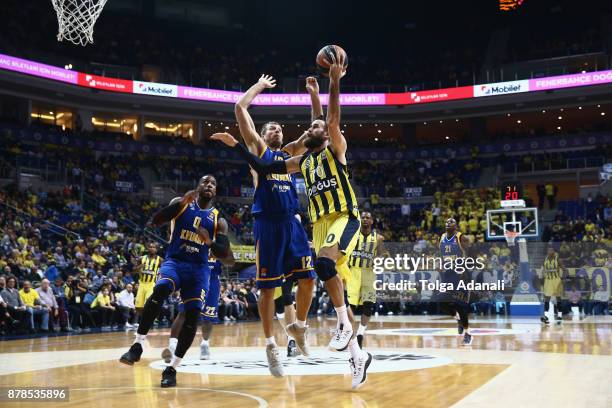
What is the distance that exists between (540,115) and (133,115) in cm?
2330

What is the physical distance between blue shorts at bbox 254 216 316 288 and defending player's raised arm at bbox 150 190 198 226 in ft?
2.30

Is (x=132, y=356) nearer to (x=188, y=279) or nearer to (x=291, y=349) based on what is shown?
(x=188, y=279)

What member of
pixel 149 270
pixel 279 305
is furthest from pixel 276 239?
pixel 149 270

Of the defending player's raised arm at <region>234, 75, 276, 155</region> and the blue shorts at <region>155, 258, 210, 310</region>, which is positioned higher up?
the defending player's raised arm at <region>234, 75, 276, 155</region>

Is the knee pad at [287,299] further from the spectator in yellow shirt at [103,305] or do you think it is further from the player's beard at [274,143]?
the spectator in yellow shirt at [103,305]

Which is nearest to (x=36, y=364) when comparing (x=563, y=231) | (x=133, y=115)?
(x=563, y=231)

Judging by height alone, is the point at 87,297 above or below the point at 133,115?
below

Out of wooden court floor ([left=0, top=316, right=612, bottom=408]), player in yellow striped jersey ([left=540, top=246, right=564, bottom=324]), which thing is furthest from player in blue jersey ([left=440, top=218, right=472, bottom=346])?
player in yellow striped jersey ([left=540, top=246, right=564, bottom=324])

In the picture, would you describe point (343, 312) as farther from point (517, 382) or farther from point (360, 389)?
point (517, 382)

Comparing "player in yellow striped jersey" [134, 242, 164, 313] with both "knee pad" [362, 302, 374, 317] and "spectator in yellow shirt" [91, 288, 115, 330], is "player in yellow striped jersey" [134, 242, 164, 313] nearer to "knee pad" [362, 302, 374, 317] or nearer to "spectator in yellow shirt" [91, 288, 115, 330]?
"spectator in yellow shirt" [91, 288, 115, 330]

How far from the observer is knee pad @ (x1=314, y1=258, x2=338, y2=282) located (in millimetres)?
5844

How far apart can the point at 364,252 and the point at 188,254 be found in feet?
14.0

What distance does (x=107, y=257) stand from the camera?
20703mm

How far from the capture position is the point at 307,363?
7773mm
